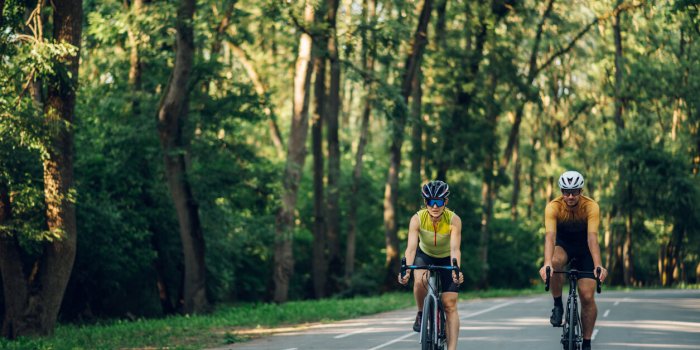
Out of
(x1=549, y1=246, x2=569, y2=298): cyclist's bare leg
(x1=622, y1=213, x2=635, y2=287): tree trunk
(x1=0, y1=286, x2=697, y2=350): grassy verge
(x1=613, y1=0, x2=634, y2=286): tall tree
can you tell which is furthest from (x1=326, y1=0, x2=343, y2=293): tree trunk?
(x1=549, y1=246, x2=569, y2=298): cyclist's bare leg

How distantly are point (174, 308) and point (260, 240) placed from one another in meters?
5.16

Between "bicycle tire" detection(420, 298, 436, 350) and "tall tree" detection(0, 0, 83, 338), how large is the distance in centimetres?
1046

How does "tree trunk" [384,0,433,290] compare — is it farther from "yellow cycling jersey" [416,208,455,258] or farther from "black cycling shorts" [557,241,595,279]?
"yellow cycling jersey" [416,208,455,258]

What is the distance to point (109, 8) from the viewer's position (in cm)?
2670

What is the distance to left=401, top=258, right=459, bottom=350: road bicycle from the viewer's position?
10.8 m

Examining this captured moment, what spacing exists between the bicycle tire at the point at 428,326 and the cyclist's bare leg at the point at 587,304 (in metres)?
1.74

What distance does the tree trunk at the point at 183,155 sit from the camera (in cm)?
2517

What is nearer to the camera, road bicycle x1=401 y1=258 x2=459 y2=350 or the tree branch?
road bicycle x1=401 y1=258 x2=459 y2=350

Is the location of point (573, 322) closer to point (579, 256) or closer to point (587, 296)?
point (587, 296)

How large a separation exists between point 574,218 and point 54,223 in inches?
475

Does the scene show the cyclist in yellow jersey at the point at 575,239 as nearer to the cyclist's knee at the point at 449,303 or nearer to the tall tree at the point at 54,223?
the cyclist's knee at the point at 449,303

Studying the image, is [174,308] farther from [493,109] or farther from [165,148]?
[493,109]

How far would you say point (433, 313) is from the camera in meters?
10.9

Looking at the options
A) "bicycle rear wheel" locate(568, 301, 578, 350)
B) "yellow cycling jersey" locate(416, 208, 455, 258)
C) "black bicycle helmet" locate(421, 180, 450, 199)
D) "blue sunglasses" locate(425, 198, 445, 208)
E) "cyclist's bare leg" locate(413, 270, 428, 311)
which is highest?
"black bicycle helmet" locate(421, 180, 450, 199)
